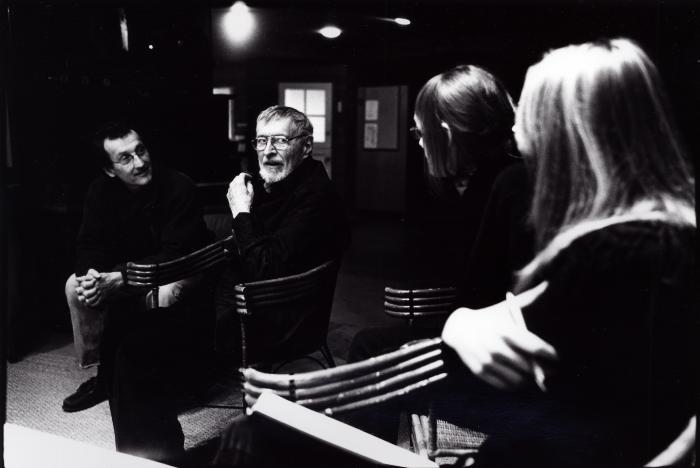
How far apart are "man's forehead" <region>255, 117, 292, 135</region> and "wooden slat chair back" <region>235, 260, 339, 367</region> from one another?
54 centimetres

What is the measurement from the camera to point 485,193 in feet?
6.17

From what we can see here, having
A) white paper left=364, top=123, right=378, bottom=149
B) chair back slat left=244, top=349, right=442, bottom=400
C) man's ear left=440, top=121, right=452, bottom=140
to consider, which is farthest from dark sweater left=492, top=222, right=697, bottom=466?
white paper left=364, top=123, right=378, bottom=149

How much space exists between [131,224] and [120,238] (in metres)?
0.07

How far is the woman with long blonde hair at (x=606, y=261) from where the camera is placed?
132 cm

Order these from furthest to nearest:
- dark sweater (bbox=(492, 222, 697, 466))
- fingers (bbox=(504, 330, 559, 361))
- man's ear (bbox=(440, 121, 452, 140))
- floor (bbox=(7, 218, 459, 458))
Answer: floor (bbox=(7, 218, 459, 458))
man's ear (bbox=(440, 121, 452, 140))
fingers (bbox=(504, 330, 559, 361))
dark sweater (bbox=(492, 222, 697, 466))

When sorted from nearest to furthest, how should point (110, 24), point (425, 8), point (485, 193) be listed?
point (485, 193)
point (425, 8)
point (110, 24)

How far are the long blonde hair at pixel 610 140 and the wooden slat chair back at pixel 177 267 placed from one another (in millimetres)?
1543

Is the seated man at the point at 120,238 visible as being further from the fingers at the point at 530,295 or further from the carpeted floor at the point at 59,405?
the fingers at the point at 530,295

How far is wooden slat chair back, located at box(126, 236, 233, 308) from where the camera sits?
255 cm

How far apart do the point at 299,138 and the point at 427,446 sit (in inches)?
50.0


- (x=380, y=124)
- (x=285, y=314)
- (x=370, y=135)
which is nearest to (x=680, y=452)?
(x=285, y=314)

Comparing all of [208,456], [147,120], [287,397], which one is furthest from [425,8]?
[208,456]

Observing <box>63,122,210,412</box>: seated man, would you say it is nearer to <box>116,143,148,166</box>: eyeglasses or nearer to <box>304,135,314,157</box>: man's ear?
<box>116,143,148,166</box>: eyeglasses

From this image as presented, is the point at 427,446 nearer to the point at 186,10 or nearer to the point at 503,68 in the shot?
the point at 503,68
